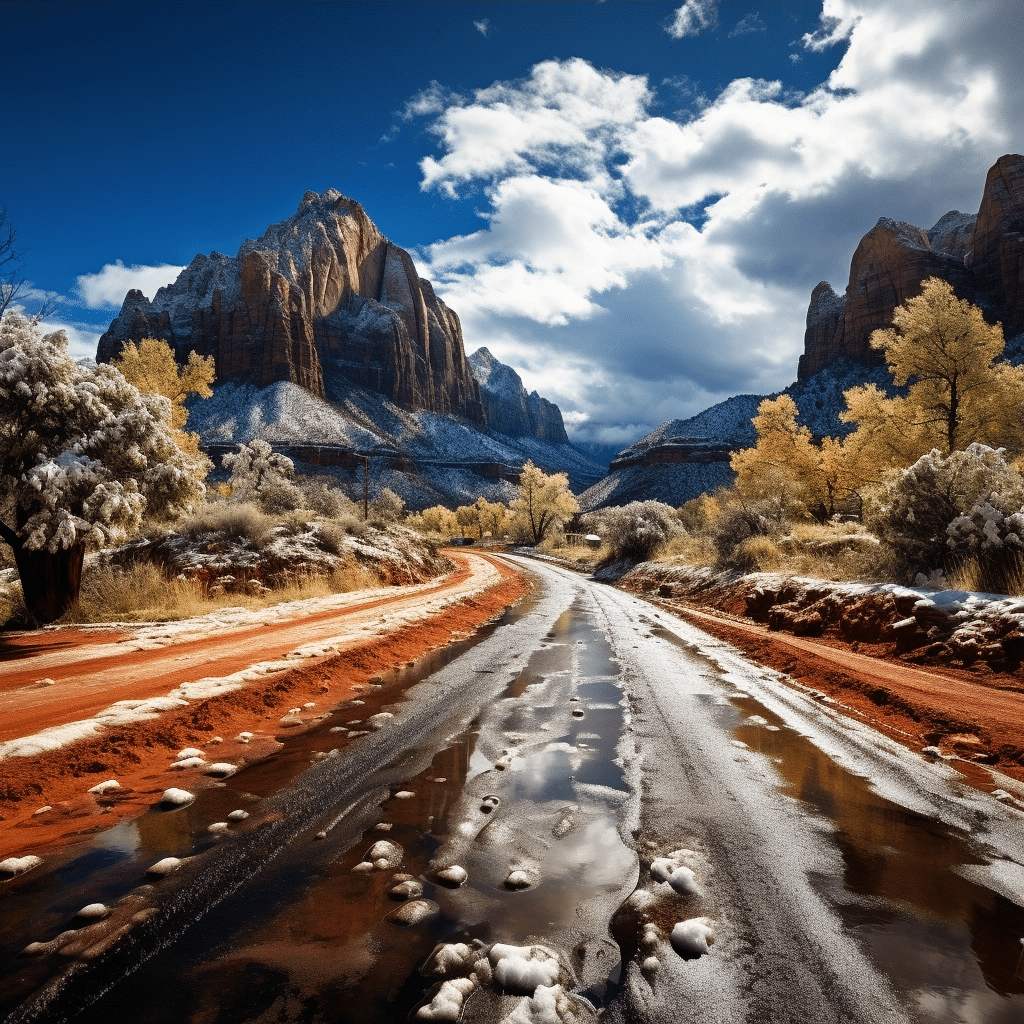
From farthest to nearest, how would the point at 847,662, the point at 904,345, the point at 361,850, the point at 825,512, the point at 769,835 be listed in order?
the point at 825,512 < the point at 904,345 < the point at 847,662 < the point at 769,835 < the point at 361,850

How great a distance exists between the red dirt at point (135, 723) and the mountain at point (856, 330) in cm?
8202

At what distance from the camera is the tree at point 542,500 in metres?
70.9

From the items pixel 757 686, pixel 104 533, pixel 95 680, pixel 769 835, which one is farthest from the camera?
pixel 104 533

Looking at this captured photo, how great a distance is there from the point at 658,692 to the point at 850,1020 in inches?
200

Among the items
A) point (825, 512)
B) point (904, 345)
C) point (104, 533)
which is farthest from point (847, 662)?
point (825, 512)

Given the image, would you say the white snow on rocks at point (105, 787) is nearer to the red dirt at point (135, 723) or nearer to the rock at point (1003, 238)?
the red dirt at point (135, 723)

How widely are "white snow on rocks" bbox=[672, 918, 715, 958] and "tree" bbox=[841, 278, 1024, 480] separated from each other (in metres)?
23.8

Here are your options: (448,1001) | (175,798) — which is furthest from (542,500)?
(448,1001)

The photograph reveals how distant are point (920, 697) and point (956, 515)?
A: 7581 mm

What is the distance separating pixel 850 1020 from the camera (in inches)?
76.0

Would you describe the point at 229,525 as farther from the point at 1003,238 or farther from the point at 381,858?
the point at 1003,238

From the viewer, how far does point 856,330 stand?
376ft

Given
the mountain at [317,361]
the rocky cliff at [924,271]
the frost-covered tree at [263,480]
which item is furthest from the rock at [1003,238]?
the frost-covered tree at [263,480]

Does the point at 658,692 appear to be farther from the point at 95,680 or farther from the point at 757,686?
the point at 95,680
